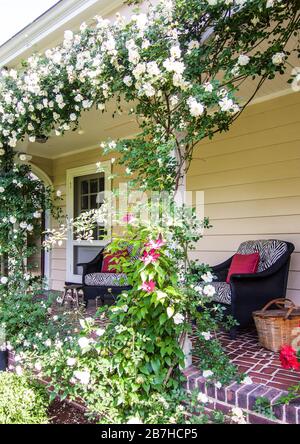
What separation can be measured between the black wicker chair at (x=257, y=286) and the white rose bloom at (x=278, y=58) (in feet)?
5.32

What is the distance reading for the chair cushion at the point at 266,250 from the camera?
3.15 m

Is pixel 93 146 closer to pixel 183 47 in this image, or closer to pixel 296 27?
pixel 183 47

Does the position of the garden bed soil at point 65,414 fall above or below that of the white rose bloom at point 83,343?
below

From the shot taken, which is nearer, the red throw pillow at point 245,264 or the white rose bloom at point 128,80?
the white rose bloom at point 128,80

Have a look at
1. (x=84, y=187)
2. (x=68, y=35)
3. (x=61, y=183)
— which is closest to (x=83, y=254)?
(x=84, y=187)

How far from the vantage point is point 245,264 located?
3273mm

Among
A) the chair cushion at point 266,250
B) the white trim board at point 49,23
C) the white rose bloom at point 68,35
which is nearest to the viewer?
the white rose bloom at point 68,35

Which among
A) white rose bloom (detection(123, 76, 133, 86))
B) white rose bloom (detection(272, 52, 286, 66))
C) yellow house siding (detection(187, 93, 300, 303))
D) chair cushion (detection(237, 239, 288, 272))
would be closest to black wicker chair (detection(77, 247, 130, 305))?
yellow house siding (detection(187, 93, 300, 303))

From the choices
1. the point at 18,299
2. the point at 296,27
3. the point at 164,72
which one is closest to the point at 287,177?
the point at 296,27

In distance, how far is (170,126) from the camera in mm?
2127

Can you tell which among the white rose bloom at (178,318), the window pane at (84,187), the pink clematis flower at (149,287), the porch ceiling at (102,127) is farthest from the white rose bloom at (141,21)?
the window pane at (84,187)

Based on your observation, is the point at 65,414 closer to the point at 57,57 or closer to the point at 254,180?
the point at 57,57

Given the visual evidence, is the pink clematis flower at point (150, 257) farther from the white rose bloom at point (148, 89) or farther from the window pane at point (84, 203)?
the window pane at point (84, 203)

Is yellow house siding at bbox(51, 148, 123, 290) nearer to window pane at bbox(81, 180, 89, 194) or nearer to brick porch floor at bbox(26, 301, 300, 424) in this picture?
window pane at bbox(81, 180, 89, 194)
